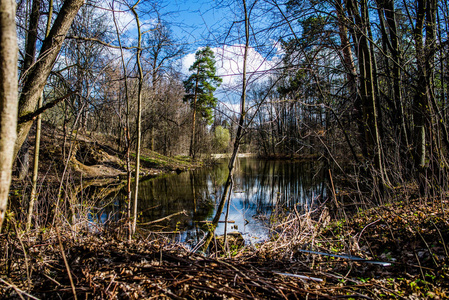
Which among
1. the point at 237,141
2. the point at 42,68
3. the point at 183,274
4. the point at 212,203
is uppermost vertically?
the point at 42,68

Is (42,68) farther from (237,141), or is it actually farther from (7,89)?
(237,141)

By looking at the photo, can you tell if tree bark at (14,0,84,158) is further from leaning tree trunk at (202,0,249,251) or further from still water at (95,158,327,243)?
still water at (95,158,327,243)

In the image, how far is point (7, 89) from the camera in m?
0.85

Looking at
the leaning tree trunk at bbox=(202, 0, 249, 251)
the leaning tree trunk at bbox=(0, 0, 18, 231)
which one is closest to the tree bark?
the leaning tree trunk at bbox=(0, 0, 18, 231)

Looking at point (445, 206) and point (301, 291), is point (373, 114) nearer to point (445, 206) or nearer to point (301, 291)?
point (445, 206)

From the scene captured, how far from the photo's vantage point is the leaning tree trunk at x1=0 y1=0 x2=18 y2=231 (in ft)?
2.70

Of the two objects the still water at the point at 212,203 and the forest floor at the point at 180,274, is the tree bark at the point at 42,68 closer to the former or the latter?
the forest floor at the point at 180,274

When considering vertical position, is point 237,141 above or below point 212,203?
above

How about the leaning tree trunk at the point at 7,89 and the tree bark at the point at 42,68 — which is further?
the tree bark at the point at 42,68

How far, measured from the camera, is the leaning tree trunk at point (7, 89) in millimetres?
824

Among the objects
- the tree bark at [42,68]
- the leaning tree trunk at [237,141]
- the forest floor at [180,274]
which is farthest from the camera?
the leaning tree trunk at [237,141]

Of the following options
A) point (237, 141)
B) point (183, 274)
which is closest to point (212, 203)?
point (237, 141)

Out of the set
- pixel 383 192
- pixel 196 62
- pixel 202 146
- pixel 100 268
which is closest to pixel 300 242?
A: pixel 100 268

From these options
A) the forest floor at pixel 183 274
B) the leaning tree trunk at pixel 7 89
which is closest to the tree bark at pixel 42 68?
the forest floor at pixel 183 274
